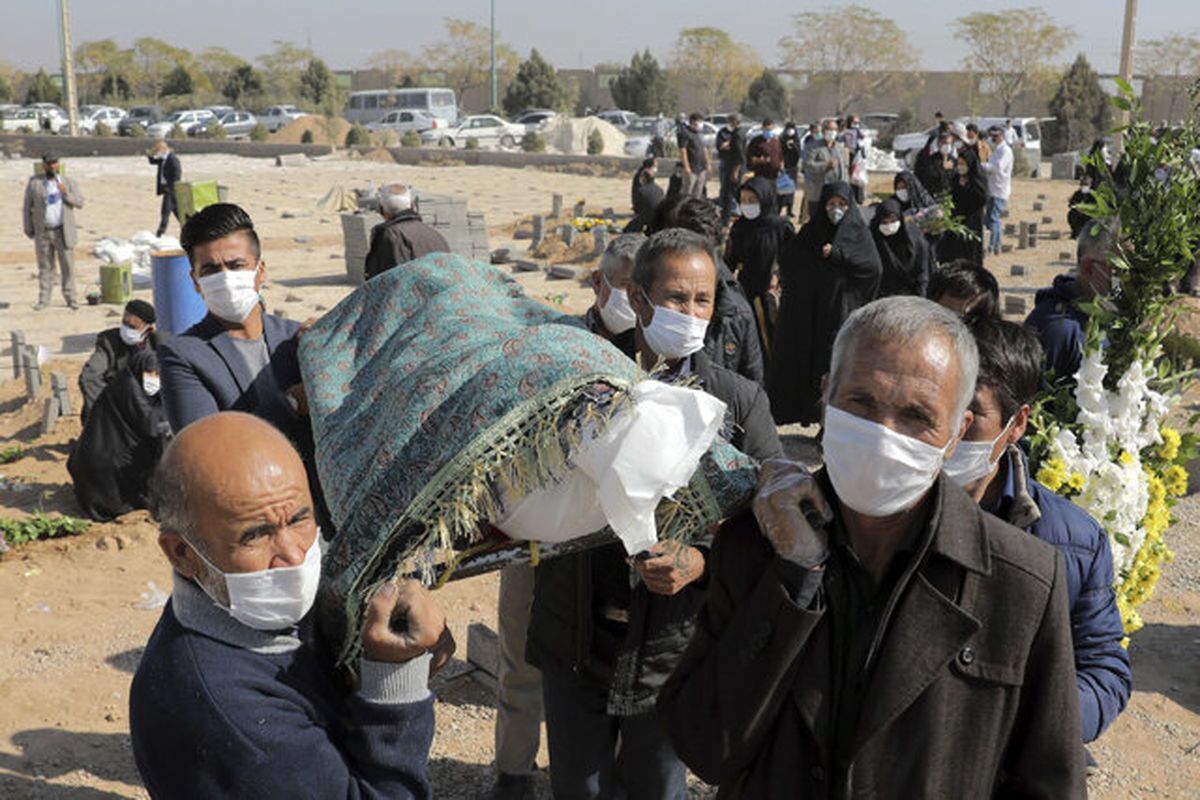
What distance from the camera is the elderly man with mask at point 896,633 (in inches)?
78.7

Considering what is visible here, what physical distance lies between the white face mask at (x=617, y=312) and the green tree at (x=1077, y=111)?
39.1 metres

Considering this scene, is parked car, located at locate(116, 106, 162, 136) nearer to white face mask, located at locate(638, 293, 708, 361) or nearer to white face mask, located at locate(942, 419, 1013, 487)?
white face mask, located at locate(638, 293, 708, 361)

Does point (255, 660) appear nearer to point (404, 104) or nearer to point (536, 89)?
point (404, 104)

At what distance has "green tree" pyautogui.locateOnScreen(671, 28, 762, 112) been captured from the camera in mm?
72250

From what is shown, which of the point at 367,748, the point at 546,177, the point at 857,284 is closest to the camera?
the point at 367,748

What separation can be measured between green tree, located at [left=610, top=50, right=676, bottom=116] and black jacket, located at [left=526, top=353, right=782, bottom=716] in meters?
57.0

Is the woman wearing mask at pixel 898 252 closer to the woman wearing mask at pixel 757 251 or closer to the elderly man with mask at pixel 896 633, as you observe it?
the woman wearing mask at pixel 757 251

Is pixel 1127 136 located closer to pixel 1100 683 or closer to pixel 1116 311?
pixel 1116 311

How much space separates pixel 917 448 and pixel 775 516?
26cm

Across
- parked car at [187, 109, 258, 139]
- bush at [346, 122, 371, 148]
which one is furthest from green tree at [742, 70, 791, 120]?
bush at [346, 122, 371, 148]

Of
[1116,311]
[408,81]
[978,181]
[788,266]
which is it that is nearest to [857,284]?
[788,266]

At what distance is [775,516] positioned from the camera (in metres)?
2.04

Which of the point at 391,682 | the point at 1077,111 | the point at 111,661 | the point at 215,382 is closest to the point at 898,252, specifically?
the point at 111,661

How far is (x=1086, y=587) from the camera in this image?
2.64 meters
